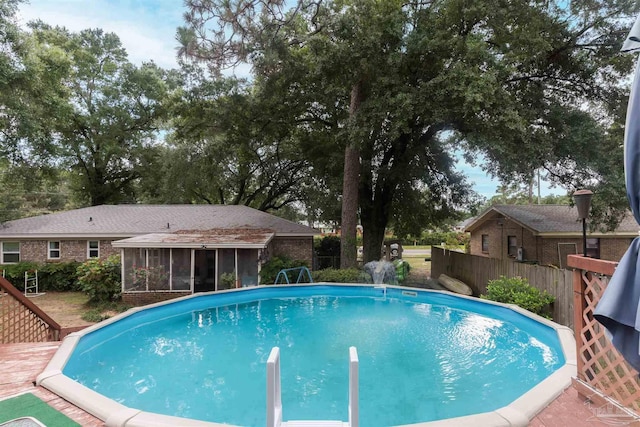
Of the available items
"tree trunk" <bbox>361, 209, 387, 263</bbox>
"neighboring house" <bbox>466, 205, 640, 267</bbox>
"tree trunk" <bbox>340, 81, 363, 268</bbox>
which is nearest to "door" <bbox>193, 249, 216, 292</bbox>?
"tree trunk" <bbox>340, 81, 363, 268</bbox>

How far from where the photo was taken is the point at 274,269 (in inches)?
532

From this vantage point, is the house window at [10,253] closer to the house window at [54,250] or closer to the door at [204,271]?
the house window at [54,250]

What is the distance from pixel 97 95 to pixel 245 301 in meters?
20.1

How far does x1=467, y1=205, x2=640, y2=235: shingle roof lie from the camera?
1514cm

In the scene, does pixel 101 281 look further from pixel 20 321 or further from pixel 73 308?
pixel 20 321

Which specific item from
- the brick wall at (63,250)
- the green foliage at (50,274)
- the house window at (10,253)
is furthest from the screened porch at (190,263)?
the house window at (10,253)

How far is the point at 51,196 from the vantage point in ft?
152

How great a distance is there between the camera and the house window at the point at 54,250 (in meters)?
15.3

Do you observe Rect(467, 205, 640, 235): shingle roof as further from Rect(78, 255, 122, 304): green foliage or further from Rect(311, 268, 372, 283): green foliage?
Rect(78, 255, 122, 304): green foliage

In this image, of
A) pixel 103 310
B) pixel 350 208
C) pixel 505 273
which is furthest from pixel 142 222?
pixel 505 273

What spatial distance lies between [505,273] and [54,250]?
1970 centimetres

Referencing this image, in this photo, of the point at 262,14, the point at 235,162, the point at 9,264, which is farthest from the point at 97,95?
the point at 262,14

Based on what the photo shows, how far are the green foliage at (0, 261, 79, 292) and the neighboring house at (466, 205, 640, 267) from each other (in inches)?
830

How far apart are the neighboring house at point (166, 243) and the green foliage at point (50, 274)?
90 centimetres
